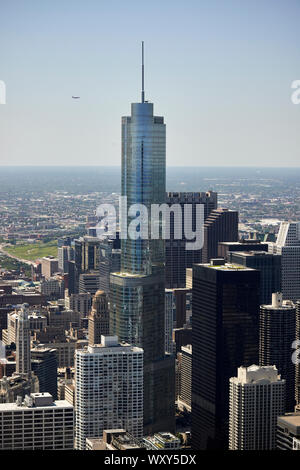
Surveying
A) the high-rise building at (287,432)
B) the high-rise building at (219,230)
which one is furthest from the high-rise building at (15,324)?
the high-rise building at (287,432)

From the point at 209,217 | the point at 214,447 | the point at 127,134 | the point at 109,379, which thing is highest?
the point at 127,134

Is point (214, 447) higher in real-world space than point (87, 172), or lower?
lower

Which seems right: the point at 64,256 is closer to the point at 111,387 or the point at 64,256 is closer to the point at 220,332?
the point at 220,332

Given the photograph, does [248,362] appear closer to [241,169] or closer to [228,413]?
[228,413]

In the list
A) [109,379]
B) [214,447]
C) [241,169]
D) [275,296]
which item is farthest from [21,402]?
[275,296]

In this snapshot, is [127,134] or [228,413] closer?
[228,413]

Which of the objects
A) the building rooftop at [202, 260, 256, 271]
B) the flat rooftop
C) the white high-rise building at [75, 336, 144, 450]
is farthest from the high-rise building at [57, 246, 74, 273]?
the flat rooftop

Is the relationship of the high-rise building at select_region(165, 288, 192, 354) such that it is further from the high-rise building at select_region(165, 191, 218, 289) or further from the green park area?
the green park area

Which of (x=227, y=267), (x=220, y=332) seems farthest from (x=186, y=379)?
(x=227, y=267)
